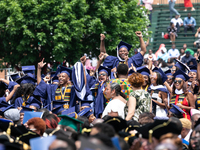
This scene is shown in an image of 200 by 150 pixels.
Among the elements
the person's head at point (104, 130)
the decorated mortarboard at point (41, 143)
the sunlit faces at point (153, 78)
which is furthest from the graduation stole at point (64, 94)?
the decorated mortarboard at point (41, 143)

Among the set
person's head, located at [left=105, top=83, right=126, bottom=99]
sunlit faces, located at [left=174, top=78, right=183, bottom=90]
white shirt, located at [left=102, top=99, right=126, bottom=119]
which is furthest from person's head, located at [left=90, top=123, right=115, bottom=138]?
sunlit faces, located at [left=174, top=78, right=183, bottom=90]

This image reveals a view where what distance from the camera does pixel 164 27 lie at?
85.8 feet

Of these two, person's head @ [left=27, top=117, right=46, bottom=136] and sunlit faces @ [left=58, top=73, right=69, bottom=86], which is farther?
sunlit faces @ [left=58, top=73, right=69, bottom=86]

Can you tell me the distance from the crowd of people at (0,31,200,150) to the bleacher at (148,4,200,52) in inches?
533

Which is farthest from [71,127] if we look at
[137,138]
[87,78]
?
[87,78]

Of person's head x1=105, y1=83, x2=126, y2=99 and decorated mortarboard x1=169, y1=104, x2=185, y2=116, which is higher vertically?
person's head x1=105, y1=83, x2=126, y2=99

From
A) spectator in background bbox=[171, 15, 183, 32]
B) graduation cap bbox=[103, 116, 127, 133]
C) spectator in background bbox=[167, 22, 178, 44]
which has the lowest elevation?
graduation cap bbox=[103, 116, 127, 133]

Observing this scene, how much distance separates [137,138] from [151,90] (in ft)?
14.8

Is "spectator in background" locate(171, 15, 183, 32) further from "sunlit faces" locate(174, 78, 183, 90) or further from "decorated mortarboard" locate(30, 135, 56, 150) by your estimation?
Answer: "decorated mortarboard" locate(30, 135, 56, 150)

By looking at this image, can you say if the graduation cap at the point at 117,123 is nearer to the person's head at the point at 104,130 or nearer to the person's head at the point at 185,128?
the person's head at the point at 104,130

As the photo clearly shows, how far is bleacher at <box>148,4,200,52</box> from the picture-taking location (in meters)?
23.7

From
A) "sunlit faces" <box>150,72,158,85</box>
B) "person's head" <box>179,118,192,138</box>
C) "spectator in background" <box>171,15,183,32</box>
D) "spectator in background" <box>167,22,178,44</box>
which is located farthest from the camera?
"spectator in background" <box>171,15,183,32</box>

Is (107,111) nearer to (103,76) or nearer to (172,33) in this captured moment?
(103,76)

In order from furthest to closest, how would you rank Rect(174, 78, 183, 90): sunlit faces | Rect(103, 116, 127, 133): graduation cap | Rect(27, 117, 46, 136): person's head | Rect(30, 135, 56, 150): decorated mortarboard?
Rect(174, 78, 183, 90): sunlit faces < Rect(27, 117, 46, 136): person's head < Rect(103, 116, 127, 133): graduation cap < Rect(30, 135, 56, 150): decorated mortarboard
